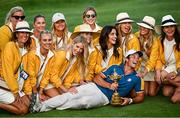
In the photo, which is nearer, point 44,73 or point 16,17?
point 44,73

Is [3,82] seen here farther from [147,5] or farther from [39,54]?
[147,5]

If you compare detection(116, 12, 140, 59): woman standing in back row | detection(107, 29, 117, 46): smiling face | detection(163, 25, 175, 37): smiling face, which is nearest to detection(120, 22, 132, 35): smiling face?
detection(116, 12, 140, 59): woman standing in back row

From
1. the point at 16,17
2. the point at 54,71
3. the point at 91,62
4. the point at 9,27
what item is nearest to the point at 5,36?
the point at 9,27

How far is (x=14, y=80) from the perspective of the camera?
234 inches

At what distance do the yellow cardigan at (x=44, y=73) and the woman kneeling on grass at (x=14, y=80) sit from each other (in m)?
0.09

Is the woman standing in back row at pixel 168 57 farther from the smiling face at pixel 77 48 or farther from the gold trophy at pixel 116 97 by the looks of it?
the smiling face at pixel 77 48

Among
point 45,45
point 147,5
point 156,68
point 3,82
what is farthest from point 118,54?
point 147,5

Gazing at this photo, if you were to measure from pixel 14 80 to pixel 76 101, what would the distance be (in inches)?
35.0

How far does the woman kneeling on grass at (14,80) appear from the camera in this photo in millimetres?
5914

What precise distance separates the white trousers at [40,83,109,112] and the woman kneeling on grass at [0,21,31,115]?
1.04ft

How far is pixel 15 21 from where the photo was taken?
23.1 ft

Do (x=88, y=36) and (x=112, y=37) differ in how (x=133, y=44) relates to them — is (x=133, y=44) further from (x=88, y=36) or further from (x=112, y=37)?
(x=88, y=36)

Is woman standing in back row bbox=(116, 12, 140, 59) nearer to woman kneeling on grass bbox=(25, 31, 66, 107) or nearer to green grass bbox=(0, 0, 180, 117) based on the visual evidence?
green grass bbox=(0, 0, 180, 117)

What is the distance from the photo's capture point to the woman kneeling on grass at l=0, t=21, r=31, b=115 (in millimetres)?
5914
